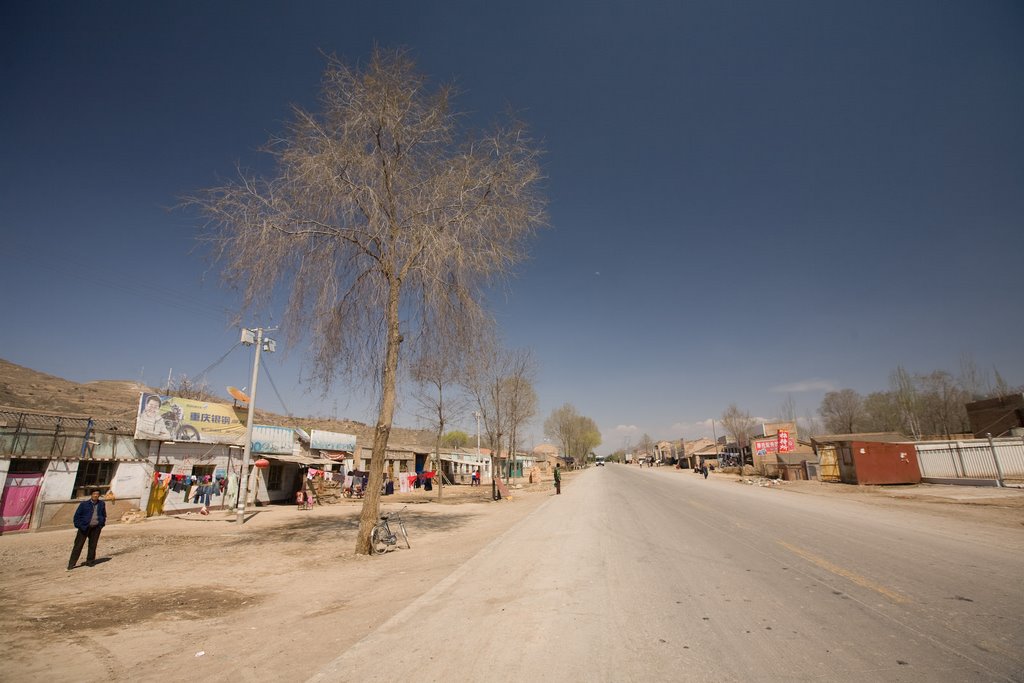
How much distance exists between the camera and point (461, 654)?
4.03 metres

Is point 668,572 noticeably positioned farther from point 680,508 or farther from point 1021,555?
point 680,508

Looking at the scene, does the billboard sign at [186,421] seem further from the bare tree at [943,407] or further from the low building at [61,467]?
the bare tree at [943,407]

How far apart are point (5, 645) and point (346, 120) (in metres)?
10.4

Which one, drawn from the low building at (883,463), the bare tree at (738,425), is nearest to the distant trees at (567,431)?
the bare tree at (738,425)

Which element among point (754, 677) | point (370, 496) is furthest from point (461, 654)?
point (370, 496)

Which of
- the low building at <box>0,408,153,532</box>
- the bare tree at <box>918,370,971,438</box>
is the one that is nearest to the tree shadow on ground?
the low building at <box>0,408,153,532</box>

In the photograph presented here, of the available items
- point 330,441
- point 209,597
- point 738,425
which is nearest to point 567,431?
point 738,425

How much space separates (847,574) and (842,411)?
293ft

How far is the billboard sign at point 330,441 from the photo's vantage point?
29531 mm

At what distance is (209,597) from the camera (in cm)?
709

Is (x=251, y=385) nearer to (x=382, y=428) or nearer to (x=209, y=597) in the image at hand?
(x=382, y=428)

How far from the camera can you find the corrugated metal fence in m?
20.4

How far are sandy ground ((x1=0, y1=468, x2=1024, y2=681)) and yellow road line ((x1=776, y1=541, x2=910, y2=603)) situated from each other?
496cm

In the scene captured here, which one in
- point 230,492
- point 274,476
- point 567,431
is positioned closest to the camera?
point 230,492
